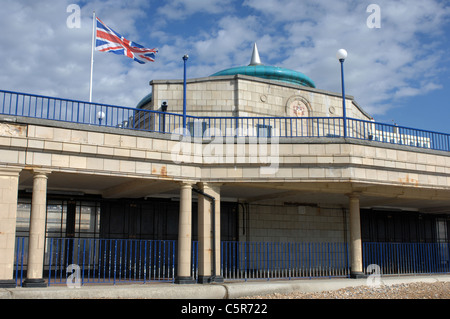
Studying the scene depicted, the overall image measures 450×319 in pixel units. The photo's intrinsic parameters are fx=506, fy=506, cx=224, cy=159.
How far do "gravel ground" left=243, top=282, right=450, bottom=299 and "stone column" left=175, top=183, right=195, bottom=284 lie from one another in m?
2.70

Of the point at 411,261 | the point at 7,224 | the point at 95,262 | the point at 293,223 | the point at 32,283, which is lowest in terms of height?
the point at 32,283

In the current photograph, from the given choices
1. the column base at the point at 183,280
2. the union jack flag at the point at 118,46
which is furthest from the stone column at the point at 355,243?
the union jack flag at the point at 118,46

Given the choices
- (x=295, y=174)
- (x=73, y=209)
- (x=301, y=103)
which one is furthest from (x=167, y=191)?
(x=301, y=103)

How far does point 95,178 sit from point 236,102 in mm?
8566

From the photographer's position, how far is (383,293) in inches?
615

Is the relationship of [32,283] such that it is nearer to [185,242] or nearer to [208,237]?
[185,242]

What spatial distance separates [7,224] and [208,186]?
6190 mm

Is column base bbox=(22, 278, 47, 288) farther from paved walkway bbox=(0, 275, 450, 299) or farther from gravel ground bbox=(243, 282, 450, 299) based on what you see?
gravel ground bbox=(243, 282, 450, 299)

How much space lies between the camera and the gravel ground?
1450 centimetres

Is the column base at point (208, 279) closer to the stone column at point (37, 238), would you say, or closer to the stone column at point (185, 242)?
the stone column at point (185, 242)

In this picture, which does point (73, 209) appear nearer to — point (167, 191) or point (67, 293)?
point (167, 191)

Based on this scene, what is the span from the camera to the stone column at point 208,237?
16141mm

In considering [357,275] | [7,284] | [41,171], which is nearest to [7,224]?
[7,284]
